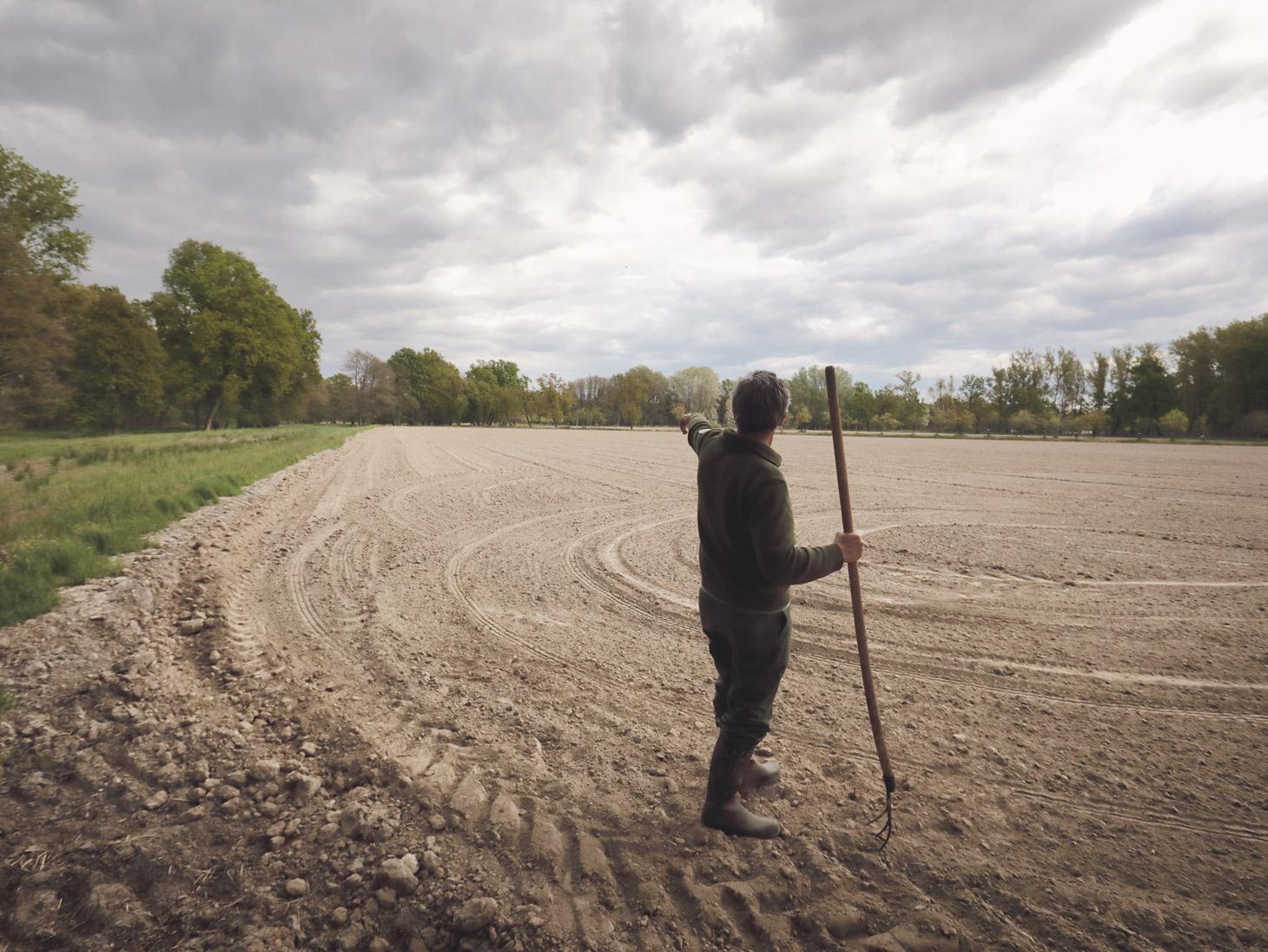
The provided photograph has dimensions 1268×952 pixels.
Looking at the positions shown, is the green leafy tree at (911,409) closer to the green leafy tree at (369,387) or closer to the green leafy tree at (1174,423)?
the green leafy tree at (1174,423)

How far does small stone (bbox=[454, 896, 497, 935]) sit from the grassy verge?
5997mm

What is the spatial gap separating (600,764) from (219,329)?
5081cm

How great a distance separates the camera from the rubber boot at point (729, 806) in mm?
2848

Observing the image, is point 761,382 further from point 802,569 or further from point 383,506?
point 383,506

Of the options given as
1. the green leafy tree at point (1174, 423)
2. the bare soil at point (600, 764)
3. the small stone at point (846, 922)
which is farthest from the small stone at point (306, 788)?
the green leafy tree at point (1174, 423)

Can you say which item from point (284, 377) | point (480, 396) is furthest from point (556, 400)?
point (284, 377)

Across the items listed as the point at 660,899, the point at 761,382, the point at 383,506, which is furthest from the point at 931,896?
the point at 383,506

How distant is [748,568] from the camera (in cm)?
267

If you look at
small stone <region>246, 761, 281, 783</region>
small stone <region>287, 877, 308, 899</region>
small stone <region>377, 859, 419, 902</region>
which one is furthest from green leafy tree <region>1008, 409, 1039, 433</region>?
small stone <region>287, 877, 308, 899</region>

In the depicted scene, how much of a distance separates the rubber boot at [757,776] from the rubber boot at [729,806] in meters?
0.24

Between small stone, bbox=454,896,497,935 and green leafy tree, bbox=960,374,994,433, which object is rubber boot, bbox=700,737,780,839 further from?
green leafy tree, bbox=960,374,994,433

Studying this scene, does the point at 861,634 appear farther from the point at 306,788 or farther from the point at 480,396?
the point at 480,396

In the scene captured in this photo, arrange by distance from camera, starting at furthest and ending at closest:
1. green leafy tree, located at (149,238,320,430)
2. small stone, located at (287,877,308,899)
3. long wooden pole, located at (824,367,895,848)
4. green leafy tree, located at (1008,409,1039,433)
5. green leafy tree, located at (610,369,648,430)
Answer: green leafy tree, located at (610,369,648,430) → green leafy tree, located at (1008,409,1039,433) → green leafy tree, located at (149,238,320,430) → long wooden pole, located at (824,367,895,848) → small stone, located at (287,877,308,899)

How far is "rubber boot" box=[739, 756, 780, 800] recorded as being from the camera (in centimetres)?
317
